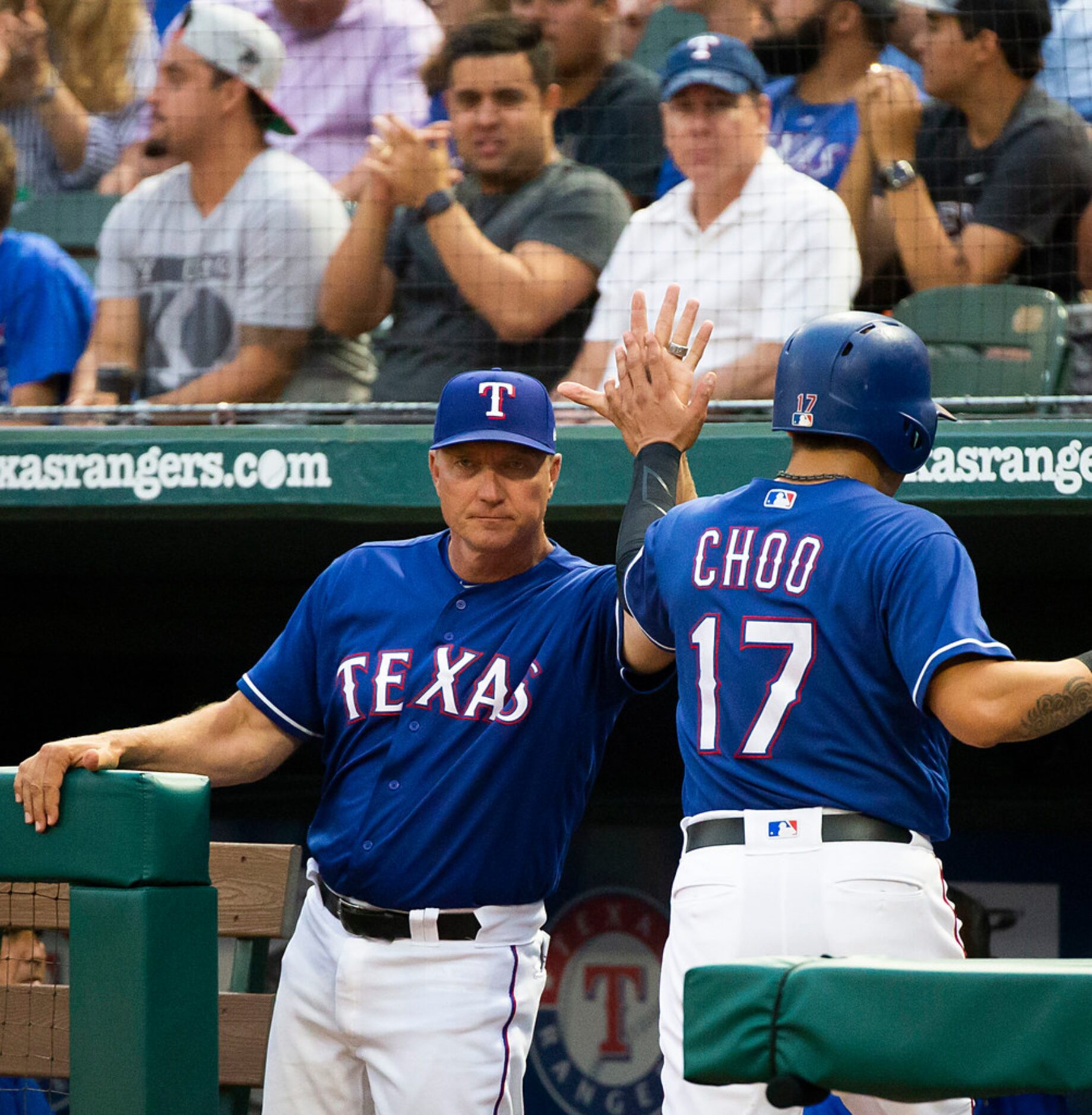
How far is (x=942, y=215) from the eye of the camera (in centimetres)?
422

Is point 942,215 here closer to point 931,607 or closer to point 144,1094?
point 931,607

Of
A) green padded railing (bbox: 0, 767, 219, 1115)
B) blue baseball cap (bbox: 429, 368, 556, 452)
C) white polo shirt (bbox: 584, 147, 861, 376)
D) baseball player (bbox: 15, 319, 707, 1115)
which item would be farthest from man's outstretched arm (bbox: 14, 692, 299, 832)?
white polo shirt (bbox: 584, 147, 861, 376)

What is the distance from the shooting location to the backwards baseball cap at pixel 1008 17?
415cm

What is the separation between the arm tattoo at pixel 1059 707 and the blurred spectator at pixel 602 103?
2.81 meters

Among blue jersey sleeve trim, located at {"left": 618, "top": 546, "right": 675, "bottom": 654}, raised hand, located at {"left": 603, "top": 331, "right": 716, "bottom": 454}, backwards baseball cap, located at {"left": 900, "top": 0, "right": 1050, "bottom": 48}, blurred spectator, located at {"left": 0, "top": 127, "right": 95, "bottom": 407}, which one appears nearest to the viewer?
blue jersey sleeve trim, located at {"left": 618, "top": 546, "right": 675, "bottom": 654}

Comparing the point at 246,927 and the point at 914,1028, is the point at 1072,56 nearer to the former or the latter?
the point at 246,927

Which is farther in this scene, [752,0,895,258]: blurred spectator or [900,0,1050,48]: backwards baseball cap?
[752,0,895,258]: blurred spectator

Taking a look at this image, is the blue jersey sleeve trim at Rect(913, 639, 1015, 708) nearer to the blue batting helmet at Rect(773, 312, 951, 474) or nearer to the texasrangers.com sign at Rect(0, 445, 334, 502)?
the blue batting helmet at Rect(773, 312, 951, 474)

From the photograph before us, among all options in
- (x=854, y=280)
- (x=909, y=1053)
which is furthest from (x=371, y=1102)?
(x=854, y=280)

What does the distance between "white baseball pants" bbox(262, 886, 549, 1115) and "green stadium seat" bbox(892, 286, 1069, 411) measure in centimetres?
196

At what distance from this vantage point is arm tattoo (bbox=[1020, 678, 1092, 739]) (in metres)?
1.93

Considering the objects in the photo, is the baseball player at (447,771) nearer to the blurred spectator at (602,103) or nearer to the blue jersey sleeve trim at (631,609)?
the blue jersey sleeve trim at (631,609)

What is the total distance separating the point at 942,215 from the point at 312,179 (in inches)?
66.7

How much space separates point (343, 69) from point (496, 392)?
2.57 meters
